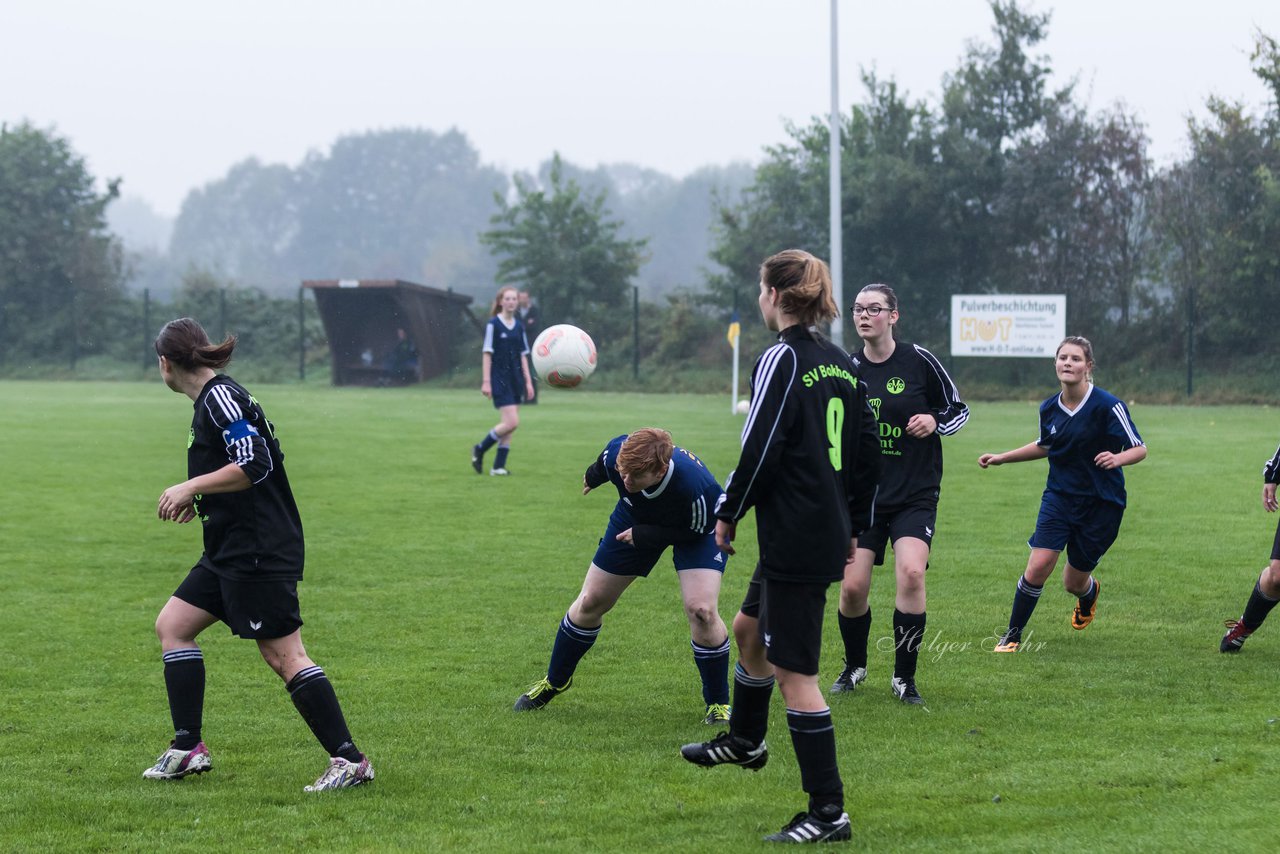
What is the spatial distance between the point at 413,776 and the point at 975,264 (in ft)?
112

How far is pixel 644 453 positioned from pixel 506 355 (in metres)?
10.5

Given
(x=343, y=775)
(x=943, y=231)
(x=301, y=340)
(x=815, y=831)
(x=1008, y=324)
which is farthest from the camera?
(x=301, y=340)

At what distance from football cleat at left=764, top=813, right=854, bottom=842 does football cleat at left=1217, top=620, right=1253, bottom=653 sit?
372 centimetres

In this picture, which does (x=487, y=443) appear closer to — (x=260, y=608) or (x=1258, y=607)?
(x=1258, y=607)

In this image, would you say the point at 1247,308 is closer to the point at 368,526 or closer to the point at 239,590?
the point at 368,526

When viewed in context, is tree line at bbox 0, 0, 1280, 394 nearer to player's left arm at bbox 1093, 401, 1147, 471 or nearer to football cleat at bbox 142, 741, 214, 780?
player's left arm at bbox 1093, 401, 1147, 471


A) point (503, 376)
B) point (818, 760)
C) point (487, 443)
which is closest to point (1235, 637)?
point (818, 760)

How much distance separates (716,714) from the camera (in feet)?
19.3

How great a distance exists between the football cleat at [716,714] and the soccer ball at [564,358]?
264cm

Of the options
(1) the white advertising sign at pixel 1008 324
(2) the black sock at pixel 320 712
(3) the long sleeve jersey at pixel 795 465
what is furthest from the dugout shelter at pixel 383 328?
(3) the long sleeve jersey at pixel 795 465

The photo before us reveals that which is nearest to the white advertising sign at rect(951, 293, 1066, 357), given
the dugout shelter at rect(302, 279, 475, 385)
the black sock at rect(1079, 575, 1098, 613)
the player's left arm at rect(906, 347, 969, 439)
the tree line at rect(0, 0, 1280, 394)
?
the tree line at rect(0, 0, 1280, 394)

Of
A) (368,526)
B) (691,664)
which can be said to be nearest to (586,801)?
(691,664)

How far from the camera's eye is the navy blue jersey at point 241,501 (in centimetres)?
483

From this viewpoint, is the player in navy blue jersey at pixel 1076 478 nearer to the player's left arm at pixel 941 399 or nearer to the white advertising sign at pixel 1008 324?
the player's left arm at pixel 941 399
